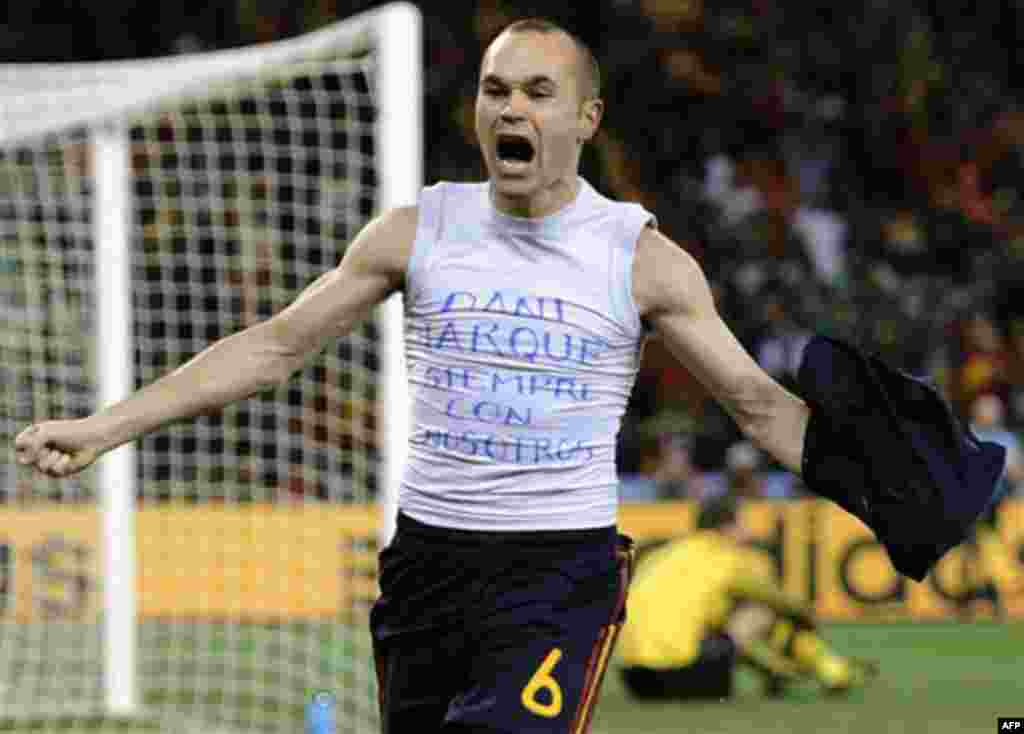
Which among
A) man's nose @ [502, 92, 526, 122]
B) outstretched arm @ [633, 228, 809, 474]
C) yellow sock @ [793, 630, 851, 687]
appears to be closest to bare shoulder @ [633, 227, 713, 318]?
outstretched arm @ [633, 228, 809, 474]

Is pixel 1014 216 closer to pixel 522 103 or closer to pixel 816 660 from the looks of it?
pixel 816 660

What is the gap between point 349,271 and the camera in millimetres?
5082

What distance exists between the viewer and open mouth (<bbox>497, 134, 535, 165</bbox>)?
497 centimetres

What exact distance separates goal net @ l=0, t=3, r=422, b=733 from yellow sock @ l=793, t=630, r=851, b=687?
2.22 meters

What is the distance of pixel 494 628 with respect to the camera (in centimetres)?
495

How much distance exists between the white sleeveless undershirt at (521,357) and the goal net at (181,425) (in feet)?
18.6

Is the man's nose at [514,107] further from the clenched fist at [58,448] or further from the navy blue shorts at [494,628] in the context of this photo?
the clenched fist at [58,448]

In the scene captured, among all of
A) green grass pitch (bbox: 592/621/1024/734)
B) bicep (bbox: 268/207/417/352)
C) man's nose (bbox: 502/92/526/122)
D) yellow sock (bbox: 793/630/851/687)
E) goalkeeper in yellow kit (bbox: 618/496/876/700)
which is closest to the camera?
man's nose (bbox: 502/92/526/122)

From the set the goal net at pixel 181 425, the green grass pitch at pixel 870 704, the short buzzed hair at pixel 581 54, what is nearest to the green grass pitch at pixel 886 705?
the green grass pitch at pixel 870 704

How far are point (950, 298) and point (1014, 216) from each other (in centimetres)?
124

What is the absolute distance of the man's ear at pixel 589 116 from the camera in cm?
507

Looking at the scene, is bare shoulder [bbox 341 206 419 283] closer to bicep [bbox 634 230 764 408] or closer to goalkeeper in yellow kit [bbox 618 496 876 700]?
bicep [bbox 634 230 764 408]

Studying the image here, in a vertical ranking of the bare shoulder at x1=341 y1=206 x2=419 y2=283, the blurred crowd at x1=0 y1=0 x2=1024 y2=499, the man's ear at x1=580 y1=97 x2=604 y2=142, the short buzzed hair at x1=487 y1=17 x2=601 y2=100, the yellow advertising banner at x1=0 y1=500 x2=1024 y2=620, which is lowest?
the yellow advertising banner at x1=0 y1=500 x2=1024 y2=620

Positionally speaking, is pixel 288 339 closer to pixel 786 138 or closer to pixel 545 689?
pixel 545 689
